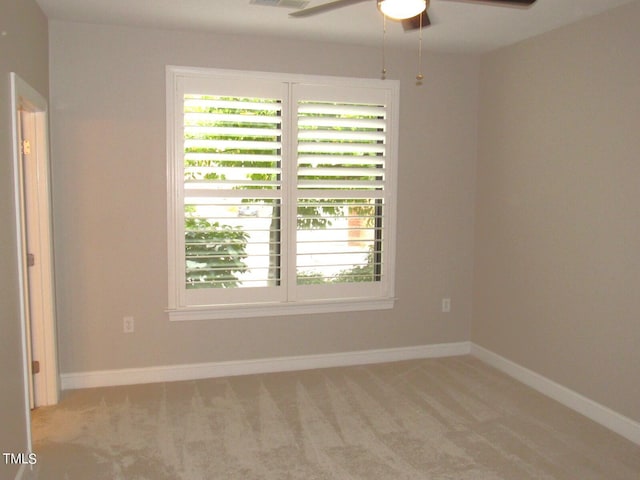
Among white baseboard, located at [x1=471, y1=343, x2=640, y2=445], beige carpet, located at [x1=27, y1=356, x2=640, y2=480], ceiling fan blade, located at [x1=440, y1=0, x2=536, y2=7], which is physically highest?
ceiling fan blade, located at [x1=440, y1=0, x2=536, y2=7]

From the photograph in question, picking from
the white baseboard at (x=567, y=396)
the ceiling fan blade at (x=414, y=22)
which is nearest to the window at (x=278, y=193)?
the white baseboard at (x=567, y=396)

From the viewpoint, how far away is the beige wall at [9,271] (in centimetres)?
245

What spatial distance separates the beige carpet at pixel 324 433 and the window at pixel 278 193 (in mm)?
709

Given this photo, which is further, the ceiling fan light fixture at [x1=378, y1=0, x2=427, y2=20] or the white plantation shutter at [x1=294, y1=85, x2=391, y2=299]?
the white plantation shutter at [x1=294, y1=85, x2=391, y2=299]

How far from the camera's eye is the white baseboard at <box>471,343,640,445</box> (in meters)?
3.30

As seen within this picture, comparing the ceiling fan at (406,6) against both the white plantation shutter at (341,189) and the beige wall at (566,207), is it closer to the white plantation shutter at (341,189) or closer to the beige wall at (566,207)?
the beige wall at (566,207)

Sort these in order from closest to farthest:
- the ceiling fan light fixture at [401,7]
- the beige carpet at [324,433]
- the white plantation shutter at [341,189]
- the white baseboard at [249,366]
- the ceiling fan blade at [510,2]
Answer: the ceiling fan light fixture at [401,7] → the ceiling fan blade at [510,2] → the beige carpet at [324,433] → the white baseboard at [249,366] → the white plantation shutter at [341,189]

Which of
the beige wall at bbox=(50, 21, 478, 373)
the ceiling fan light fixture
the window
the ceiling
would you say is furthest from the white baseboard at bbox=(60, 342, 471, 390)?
the ceiling fan light fixture

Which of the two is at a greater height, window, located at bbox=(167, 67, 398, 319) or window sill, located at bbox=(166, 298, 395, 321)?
window, located at bbox=(167, 67, 398, 319)

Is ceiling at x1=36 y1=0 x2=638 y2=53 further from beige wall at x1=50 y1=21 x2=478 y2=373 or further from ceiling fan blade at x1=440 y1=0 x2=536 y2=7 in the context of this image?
ceiling fan blade at x1=440 y1=0 x2=536 y2=7

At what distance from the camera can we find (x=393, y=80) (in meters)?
4.50

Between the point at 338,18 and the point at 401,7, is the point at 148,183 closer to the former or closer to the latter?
the point at 338,18

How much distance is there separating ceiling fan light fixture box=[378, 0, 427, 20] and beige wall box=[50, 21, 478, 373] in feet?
7.34

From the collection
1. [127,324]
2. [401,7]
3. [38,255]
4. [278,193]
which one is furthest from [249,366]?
[401,7]
